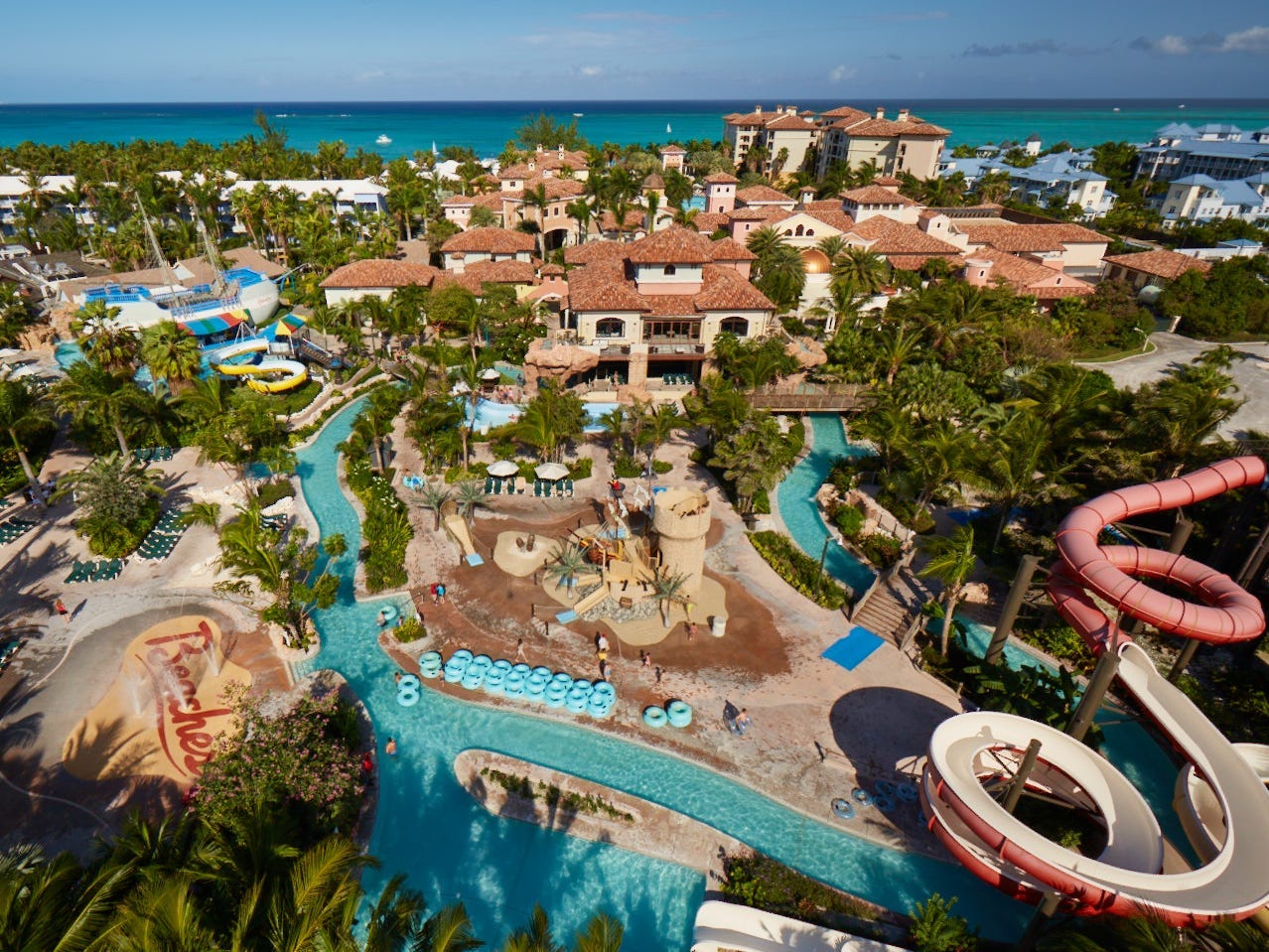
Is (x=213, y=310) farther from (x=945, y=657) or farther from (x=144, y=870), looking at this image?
(x=945, y=657)

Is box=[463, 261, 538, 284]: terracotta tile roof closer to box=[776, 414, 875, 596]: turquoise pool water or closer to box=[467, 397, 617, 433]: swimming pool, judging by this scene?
box=[467, 397, 617, 433]: swimming pool

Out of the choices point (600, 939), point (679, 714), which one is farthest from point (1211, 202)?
point (600, 939)

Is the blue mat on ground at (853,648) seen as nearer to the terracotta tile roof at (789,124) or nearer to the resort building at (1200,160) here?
the terracotta tile roof at (789,124)

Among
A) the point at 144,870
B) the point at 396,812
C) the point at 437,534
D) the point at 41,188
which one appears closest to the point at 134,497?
the point at 437,534

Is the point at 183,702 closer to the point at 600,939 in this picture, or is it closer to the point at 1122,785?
the point at 600,939

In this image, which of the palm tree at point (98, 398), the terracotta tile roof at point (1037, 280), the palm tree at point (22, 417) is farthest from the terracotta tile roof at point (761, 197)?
the palm tree at point (22, 417)
